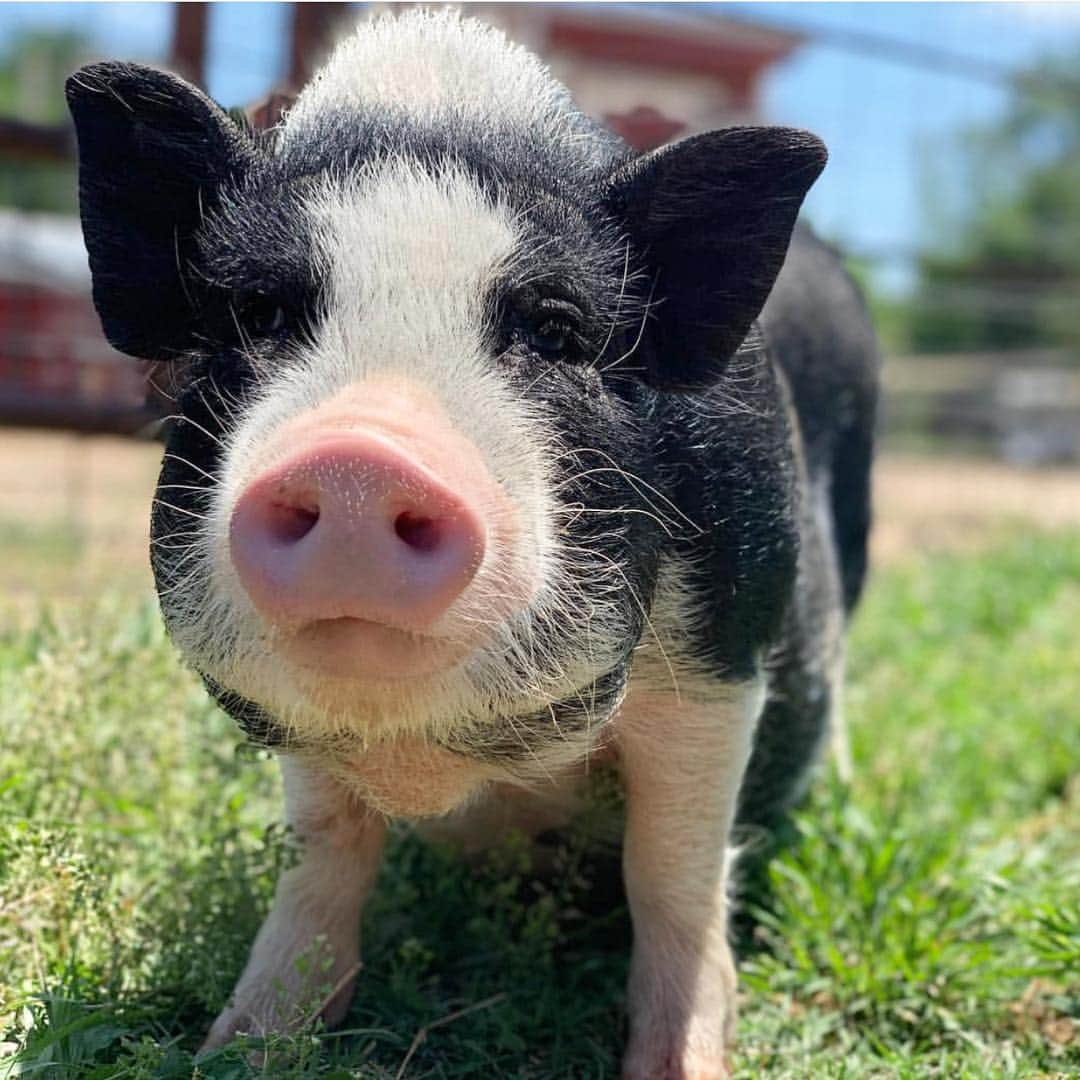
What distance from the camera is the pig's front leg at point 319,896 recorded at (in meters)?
2.09

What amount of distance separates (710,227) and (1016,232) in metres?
18.1

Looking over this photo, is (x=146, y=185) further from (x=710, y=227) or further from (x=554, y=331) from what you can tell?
(x=710, y=227)

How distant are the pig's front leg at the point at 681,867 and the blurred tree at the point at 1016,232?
10498 millimetres

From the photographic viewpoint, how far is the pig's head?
4.81ft

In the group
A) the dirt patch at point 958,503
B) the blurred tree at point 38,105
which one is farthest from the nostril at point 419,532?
the blurred tree at point 38,105

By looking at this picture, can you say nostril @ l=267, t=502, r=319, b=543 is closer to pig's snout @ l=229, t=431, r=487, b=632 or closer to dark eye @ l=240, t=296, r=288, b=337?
pig's snout @ l=229, t=431, r=487, b=632

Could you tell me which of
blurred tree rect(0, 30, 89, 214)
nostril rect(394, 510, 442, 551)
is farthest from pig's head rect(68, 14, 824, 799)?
blurred tree rect(0, 30, 89, 214)

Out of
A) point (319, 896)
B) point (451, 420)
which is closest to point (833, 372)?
point (319, 896)

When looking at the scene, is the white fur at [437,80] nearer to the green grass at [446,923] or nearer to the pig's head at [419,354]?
the pig's head at [419,354]

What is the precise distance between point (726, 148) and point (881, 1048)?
54.7 inches

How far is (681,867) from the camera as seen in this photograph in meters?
2.18

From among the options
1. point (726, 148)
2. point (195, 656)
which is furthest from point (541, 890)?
point (726, 148)

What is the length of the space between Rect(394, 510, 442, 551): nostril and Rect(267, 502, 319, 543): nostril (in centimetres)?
9

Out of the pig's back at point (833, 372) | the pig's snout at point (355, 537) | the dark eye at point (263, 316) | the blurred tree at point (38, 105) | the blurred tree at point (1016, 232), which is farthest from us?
the blurred tree at point (1016, 232)
